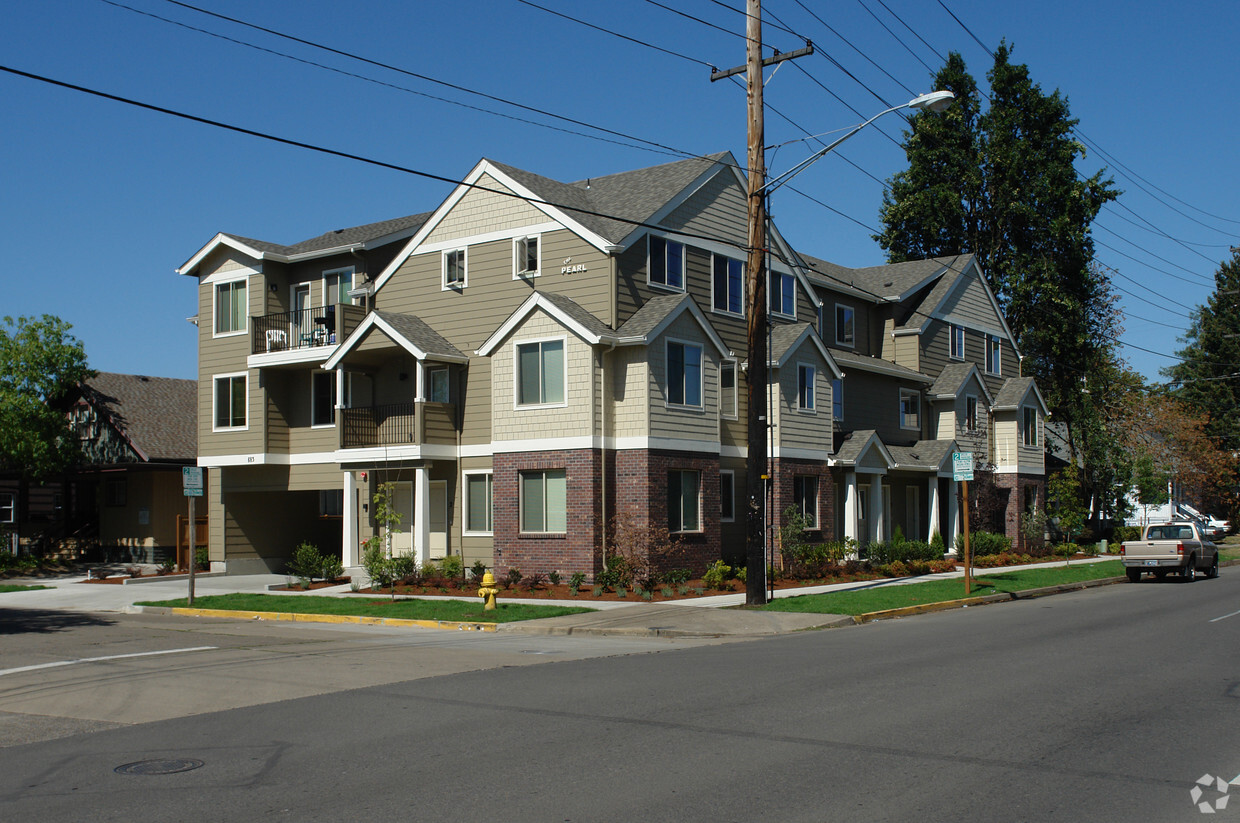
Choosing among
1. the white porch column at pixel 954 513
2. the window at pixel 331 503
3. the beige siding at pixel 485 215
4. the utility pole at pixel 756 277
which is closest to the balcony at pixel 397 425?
the window at pixel 331 503

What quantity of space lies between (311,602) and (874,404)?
21967mm

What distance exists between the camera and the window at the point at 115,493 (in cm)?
3822

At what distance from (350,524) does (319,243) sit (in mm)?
10070

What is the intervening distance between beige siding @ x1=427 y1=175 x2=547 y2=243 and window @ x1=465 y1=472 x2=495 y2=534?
22.4ft

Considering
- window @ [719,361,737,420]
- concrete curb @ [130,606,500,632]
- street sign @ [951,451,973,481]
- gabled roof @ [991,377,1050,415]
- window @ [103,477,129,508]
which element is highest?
gabled roof @ [991,377,1050,415]

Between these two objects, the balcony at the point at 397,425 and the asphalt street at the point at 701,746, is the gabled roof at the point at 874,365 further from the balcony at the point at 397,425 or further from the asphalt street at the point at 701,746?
the asphalt street at the point at 701,746

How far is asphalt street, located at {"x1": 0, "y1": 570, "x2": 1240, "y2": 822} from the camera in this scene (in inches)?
273

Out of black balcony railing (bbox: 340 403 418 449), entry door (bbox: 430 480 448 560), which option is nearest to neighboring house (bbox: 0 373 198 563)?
black balcony railing (bbox: 340 403 418 449)

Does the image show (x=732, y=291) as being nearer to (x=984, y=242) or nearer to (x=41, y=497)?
(x=984, y=242)

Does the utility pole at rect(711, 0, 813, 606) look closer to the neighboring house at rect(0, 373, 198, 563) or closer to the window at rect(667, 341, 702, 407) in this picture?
the window at rect(667, 341, 702, 407)

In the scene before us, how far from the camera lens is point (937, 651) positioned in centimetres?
1452

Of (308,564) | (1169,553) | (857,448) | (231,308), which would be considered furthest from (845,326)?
(231,308)

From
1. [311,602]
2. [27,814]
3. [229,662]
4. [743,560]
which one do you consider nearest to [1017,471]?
[743,560]

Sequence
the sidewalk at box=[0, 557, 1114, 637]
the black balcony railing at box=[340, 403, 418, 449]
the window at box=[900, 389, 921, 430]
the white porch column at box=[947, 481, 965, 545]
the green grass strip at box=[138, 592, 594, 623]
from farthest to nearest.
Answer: the window at box=[900, 389, 921, 430]
the white porch column at box=[947, 481, 965, 545]
the black balcony railing at box=[340, 403, 418, 449]
the green grass strip at box=[138, 592, 594, 623]
the sidewalk at box=[0, 557, 1114, 637]
